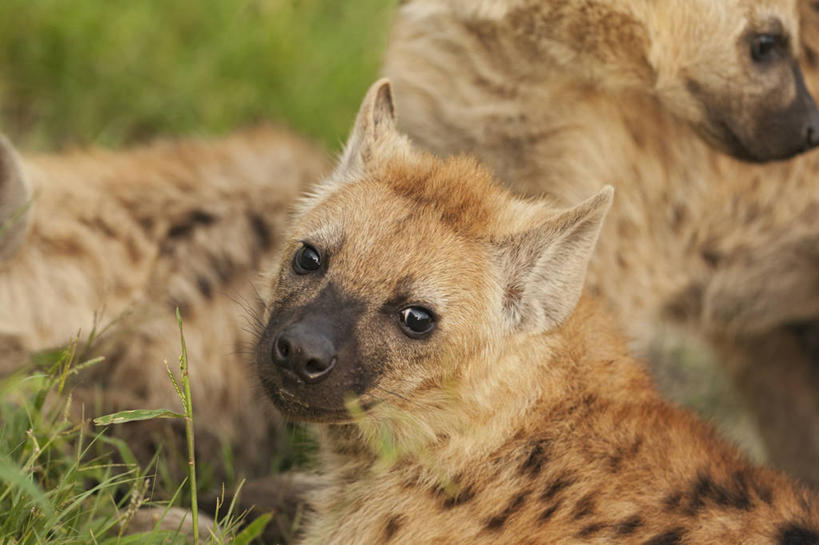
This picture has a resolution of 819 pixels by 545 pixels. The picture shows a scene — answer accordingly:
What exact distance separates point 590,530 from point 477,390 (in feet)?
1.68

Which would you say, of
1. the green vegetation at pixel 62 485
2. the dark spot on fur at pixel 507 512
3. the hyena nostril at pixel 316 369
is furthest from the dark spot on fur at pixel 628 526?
the green vegetation at pixel 62 485

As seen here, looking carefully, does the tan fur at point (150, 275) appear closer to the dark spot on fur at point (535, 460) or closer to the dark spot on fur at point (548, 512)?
the dark spot on fur at point (535, 460)

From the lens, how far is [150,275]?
179 inches

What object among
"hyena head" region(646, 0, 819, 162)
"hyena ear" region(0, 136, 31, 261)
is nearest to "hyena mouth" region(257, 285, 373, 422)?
"hyena ear" region(0, 136, 31, 261)

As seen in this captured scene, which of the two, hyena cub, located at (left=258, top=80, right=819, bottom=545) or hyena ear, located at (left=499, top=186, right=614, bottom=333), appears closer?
hyena cub, located at (left=258, top=80, right=819, bottom=545)

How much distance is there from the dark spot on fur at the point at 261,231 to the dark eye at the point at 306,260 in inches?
59.9

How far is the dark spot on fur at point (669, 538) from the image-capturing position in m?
2.94

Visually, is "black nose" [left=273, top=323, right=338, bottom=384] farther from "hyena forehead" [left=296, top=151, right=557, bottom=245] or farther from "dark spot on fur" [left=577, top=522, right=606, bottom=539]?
"dark spot on fur" [left=577, top=522, right=606, bottom=539]

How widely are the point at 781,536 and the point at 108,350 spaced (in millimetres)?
2664

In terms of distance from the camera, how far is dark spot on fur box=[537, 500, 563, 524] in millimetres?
3127

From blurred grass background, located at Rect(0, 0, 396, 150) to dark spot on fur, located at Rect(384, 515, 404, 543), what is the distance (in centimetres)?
323

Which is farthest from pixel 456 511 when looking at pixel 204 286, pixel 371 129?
pixel 204 286

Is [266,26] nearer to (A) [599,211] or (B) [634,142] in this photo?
(B) [634,142]

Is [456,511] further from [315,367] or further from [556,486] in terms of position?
[315,367]
